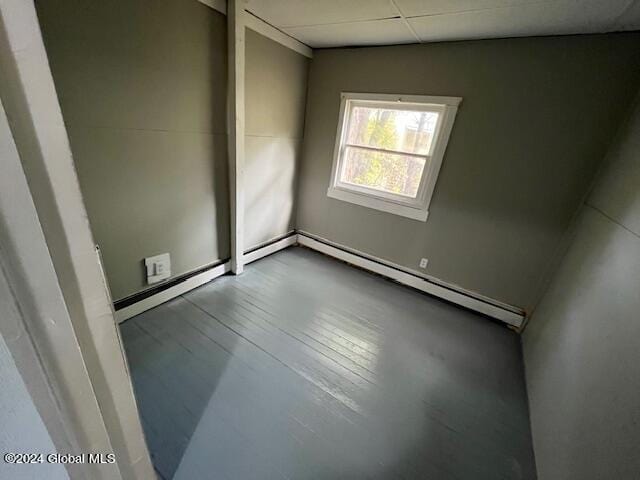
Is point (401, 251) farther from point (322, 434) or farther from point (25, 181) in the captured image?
point (25, 181)

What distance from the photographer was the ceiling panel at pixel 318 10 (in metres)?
1.82

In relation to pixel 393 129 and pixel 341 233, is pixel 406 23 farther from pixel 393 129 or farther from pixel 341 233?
pixel 341 233

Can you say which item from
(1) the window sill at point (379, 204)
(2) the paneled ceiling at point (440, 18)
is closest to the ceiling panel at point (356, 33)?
(2) the paneled ceiling at point (440, 18)

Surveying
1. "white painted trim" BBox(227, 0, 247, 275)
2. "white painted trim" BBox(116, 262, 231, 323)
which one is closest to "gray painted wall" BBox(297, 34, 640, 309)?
"white painted trim" BBox(227, 0, 247, 275)

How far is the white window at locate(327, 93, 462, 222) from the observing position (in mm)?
2529

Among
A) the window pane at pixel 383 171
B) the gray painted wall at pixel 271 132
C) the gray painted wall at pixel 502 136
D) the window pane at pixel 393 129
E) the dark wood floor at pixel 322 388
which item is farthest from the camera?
the window pane at pixel 383 171

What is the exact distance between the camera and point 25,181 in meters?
0.42

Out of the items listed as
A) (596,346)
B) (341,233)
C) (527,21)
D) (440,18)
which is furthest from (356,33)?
(596,346)

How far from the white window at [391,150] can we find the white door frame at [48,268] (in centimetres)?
268

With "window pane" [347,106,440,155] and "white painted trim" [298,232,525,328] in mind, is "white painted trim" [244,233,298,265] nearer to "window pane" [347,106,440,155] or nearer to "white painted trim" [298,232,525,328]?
"white painted trim" [298,232,525,328]

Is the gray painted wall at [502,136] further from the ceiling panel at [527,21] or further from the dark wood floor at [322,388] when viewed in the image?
the dark wood floor at [322,388]

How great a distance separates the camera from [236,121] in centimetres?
225

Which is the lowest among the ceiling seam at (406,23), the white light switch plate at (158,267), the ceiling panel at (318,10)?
the white light switch plate at (158,267)

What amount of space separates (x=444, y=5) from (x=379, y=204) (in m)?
1.69
